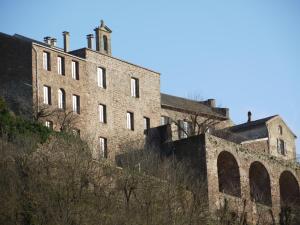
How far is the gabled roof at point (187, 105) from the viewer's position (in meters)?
87.1

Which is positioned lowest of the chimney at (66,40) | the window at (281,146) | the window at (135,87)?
the window at (281,146)

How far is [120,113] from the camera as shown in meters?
79.8

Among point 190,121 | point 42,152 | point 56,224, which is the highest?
point 190,121

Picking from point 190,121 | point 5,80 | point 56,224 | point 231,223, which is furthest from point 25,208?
point 190,121

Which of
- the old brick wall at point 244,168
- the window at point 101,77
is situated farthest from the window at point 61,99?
the old brick wall at point 244,168

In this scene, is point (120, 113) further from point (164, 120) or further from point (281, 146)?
point (281, 146)

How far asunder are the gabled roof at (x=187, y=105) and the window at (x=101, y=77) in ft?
24.2

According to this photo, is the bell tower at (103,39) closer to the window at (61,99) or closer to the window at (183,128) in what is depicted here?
the window at (61,99)

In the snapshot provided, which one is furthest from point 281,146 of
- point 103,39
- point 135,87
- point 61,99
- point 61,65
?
point 61,65

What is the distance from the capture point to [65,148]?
6362 centimetres

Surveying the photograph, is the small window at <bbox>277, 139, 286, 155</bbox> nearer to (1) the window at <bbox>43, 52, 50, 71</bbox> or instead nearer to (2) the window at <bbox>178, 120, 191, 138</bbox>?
(2) the window at <bbox>178, 120, 191, 138</bbox>

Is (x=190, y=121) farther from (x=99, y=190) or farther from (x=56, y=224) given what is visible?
(x=56, y=224)

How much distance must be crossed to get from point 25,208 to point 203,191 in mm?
16395

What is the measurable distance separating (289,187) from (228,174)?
689 centimetres
